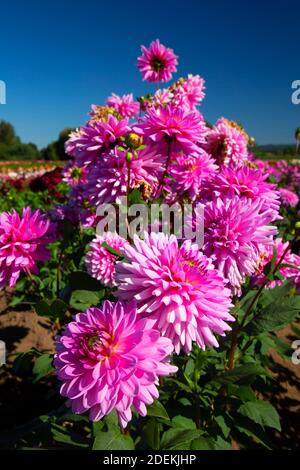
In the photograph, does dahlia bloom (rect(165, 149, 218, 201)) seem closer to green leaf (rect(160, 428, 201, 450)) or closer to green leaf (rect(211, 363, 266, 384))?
green leaf (rect(211, 363, 266, 384))

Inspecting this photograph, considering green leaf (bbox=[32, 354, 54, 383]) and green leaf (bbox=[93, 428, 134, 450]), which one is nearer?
green leaf (bbox=[93, 428, 134, 450])

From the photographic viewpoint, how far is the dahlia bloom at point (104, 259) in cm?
188

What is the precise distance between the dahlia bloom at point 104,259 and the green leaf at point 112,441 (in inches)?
29.5

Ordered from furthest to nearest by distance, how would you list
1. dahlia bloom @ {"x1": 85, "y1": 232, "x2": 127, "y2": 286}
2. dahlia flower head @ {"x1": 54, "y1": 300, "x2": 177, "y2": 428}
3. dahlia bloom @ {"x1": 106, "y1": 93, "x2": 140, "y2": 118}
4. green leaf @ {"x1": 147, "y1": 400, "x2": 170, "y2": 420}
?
1. dahlia bloom @ {"x1": 106, "y1": 93, "x2": 140, "y2": 118}
2. dahlia bloom @ {"x1": 85, "y1": 232, "x2": 127, "y2": 286}
3. green leaf @ {"x1": 147, "y1": 400, "x2": 170, "y2": 420}
4. dahlia flower head @ {"x1": 54, "y1": 300, "x2": 177, "y2": 428}

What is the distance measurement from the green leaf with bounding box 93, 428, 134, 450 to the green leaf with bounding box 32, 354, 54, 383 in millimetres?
572

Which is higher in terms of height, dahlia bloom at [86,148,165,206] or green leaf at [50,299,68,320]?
dahlia bloom at [86,148,165,206]

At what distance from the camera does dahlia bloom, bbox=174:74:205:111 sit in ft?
7.37

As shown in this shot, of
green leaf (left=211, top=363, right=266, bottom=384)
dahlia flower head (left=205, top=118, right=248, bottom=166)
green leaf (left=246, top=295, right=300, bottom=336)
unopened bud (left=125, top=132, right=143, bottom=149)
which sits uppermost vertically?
dahlia flower head (left=205, top=118, right=248, bottom=166)

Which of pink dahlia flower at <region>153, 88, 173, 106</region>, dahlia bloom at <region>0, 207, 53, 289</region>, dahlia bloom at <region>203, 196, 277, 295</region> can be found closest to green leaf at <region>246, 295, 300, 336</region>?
dahlia bloom at <region>203, 196, 277, 295</region>

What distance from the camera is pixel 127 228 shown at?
140cm

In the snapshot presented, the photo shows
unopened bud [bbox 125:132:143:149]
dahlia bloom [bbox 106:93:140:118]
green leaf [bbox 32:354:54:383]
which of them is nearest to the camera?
unopened bud [bbox 125:132:143:149]
